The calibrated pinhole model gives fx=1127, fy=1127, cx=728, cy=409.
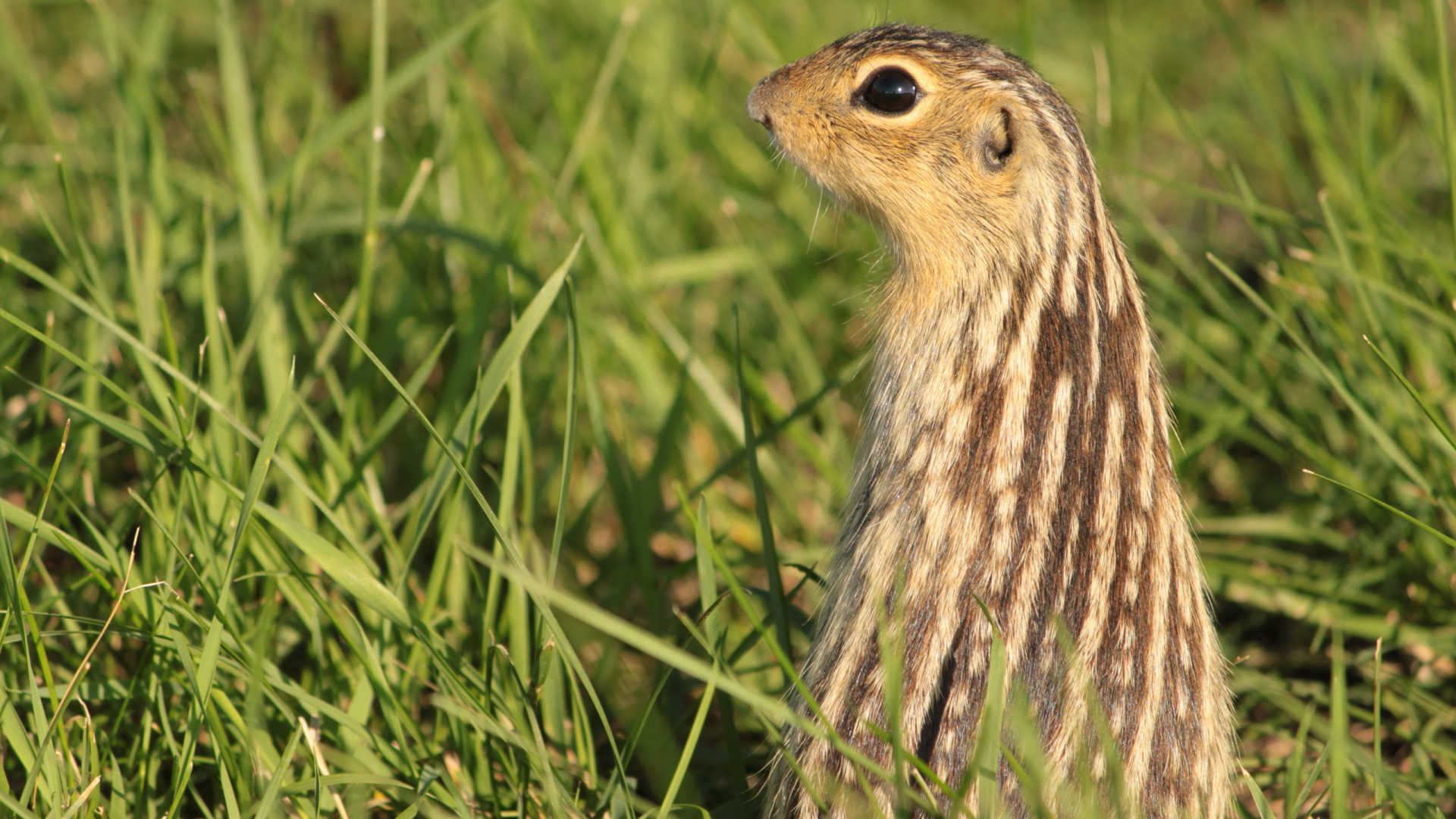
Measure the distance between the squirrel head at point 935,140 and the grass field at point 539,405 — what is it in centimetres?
37

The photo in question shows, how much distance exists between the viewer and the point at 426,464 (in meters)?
3.44

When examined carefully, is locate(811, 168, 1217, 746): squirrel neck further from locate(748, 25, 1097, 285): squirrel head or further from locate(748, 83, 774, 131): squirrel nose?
locate(748, 83, 774, 131): squirrel nose

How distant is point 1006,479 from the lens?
225 cm

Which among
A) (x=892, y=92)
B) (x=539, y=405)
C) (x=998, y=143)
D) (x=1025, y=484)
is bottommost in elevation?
(x=539, y=405)

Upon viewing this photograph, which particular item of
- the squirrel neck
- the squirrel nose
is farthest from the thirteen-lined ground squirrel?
the squirrel nose

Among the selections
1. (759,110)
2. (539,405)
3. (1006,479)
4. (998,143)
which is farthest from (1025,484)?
(539,405)

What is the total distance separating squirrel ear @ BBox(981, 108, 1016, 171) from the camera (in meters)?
2.50

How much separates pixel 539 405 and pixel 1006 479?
1.95 m

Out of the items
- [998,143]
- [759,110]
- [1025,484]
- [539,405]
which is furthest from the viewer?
[539,405]

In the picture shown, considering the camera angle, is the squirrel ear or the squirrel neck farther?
the squirrel ear

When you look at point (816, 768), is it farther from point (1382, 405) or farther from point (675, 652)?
point (1382, 405)

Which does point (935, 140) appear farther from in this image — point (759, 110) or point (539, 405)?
point (539, 405)

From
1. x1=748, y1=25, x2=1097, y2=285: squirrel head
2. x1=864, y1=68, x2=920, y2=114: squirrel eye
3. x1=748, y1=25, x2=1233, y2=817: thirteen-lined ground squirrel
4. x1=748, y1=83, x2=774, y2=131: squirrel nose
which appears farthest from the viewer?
x1=748, y1=83, x2=774, y2=131: squirrel nose

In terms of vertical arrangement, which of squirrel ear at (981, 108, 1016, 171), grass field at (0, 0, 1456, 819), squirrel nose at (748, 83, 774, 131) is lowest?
grass field at (0, 0, 1456, 819)
